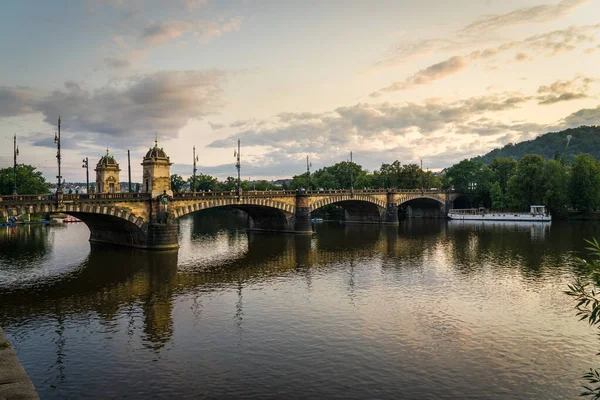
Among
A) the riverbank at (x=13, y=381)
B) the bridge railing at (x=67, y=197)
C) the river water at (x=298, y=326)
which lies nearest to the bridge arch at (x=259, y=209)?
the bridge railing at (x=67, y=197)

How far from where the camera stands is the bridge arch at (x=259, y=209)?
63.7 m

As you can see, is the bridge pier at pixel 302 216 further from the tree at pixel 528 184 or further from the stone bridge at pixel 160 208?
the tree at pixel 528 184

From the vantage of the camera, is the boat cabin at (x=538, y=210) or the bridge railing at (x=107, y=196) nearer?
the bridge railing at (x=107, y=196)

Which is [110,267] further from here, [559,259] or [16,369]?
[559,259]

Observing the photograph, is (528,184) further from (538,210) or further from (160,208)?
(160,208)

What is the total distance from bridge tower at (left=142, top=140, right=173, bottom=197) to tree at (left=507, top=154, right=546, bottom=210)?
88.6 meters

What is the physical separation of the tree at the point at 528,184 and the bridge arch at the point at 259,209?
214 feet

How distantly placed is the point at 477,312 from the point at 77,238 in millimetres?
67456

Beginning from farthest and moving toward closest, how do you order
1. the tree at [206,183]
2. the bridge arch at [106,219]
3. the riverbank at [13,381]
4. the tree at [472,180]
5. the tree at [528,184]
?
the tree at [206,183] < the tree at [472,180] < the tree at [528,184] < the bridge arch at [106,219] < the riverbank at [13,381]

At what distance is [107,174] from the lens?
8456cm

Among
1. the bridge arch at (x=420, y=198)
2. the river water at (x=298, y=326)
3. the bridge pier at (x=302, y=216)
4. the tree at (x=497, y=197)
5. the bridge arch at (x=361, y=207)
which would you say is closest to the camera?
the river water at (x=298, y=326)

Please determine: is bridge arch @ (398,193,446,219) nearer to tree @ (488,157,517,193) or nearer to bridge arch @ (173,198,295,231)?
tree @ (488,157,517,193)

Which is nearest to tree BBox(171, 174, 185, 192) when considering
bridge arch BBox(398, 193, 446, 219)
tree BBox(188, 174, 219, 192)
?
tree BBox(188, 174, 219, 192)

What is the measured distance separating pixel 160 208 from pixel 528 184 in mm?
91937
